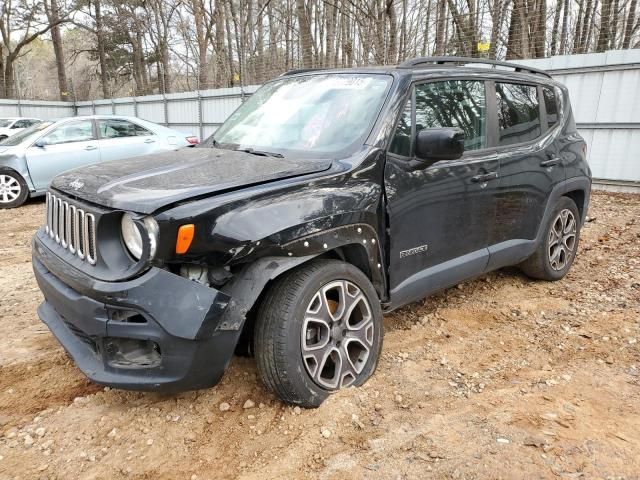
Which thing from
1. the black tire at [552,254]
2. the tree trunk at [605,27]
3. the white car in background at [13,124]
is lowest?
the black tire at [552,254]

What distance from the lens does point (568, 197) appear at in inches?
181

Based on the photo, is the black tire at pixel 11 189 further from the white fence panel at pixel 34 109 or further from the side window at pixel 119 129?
the white fence panel at pixel 34 109

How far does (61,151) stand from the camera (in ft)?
28.7

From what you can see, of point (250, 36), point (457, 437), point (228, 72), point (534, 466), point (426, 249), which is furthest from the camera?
point (250, 36)

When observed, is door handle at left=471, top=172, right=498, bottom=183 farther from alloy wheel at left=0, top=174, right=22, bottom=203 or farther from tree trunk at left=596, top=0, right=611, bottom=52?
tree trunk at left=596, top=0, right=611, bottom=52

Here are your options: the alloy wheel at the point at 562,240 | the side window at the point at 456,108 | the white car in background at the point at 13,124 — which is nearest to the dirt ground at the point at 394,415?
the alloy wheel at the point at 562,240

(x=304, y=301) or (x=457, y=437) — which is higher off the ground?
(x=304, y=301)

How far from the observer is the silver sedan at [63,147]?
27.6ft

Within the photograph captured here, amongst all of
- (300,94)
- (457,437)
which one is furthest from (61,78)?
(457,437)

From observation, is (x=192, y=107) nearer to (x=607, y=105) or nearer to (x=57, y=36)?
(x=607, y=105)

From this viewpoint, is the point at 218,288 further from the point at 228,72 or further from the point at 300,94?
the point at 228,72

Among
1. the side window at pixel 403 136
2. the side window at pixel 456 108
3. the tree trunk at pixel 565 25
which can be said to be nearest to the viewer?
the side window at pixel 403 136

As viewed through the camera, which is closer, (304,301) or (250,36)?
(304,301)

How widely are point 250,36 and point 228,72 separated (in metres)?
2.89
